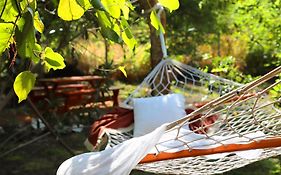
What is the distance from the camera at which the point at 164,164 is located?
1.99 meters

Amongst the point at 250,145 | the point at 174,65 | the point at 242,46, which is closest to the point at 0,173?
the point at 174,65

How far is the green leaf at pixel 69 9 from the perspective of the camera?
68cm

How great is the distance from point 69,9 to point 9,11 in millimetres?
108

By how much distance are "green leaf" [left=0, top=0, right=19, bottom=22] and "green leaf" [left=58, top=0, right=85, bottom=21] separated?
0.08 meters

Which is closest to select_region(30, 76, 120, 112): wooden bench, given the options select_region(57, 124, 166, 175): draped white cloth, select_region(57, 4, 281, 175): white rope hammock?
select_region(57, 4, 281, 175): white rope hammock

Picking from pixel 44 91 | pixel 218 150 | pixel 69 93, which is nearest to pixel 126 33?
pixel 218 150

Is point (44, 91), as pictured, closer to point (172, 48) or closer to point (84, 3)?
point (172, 48)

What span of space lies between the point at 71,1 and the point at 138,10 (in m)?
3.26

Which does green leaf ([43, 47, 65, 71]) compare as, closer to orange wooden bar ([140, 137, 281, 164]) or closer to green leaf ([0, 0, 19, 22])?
green leaf ([0, 0, 19, 22])

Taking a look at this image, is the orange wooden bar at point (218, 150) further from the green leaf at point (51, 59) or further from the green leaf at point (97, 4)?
the green leaf at point (97, 4)

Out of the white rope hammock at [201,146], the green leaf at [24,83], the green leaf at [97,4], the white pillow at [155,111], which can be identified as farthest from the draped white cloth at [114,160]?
the white pillow at [155,111]

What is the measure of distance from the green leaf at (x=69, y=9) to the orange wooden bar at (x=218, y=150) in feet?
4.04

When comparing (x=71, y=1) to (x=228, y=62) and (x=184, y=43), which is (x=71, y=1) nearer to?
(x=228, y=62)

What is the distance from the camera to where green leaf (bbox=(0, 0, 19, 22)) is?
2.34ft
